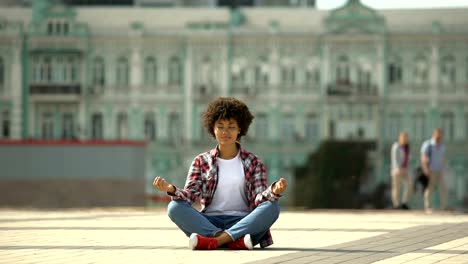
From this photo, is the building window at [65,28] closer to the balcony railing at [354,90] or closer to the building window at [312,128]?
the building window at [312,128]

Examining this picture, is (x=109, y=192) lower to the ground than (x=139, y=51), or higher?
lower

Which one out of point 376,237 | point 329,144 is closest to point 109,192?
point 376,237

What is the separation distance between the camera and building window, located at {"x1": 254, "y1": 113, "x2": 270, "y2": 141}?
A: 79562 millimetres

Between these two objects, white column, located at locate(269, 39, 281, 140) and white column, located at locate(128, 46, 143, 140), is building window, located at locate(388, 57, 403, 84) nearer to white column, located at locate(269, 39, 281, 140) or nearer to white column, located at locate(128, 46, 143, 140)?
white column, located at locate(269, 39, 281, 140)

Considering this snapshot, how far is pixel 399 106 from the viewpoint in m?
79.1

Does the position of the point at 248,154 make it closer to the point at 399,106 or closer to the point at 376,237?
the point at 376,237

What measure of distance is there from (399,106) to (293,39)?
8.18 meters

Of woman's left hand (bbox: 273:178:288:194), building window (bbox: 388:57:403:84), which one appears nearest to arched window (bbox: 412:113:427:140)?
building window (bbox: 388:57:403:84)

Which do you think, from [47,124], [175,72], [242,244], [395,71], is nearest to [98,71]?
[47,124]

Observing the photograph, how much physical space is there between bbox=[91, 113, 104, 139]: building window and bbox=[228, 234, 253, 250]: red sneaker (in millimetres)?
69729

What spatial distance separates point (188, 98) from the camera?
262 feet

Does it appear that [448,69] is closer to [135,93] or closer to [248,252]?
[135,93]

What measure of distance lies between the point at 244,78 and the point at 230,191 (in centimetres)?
6931

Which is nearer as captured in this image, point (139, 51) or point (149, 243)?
point (149, 243)
